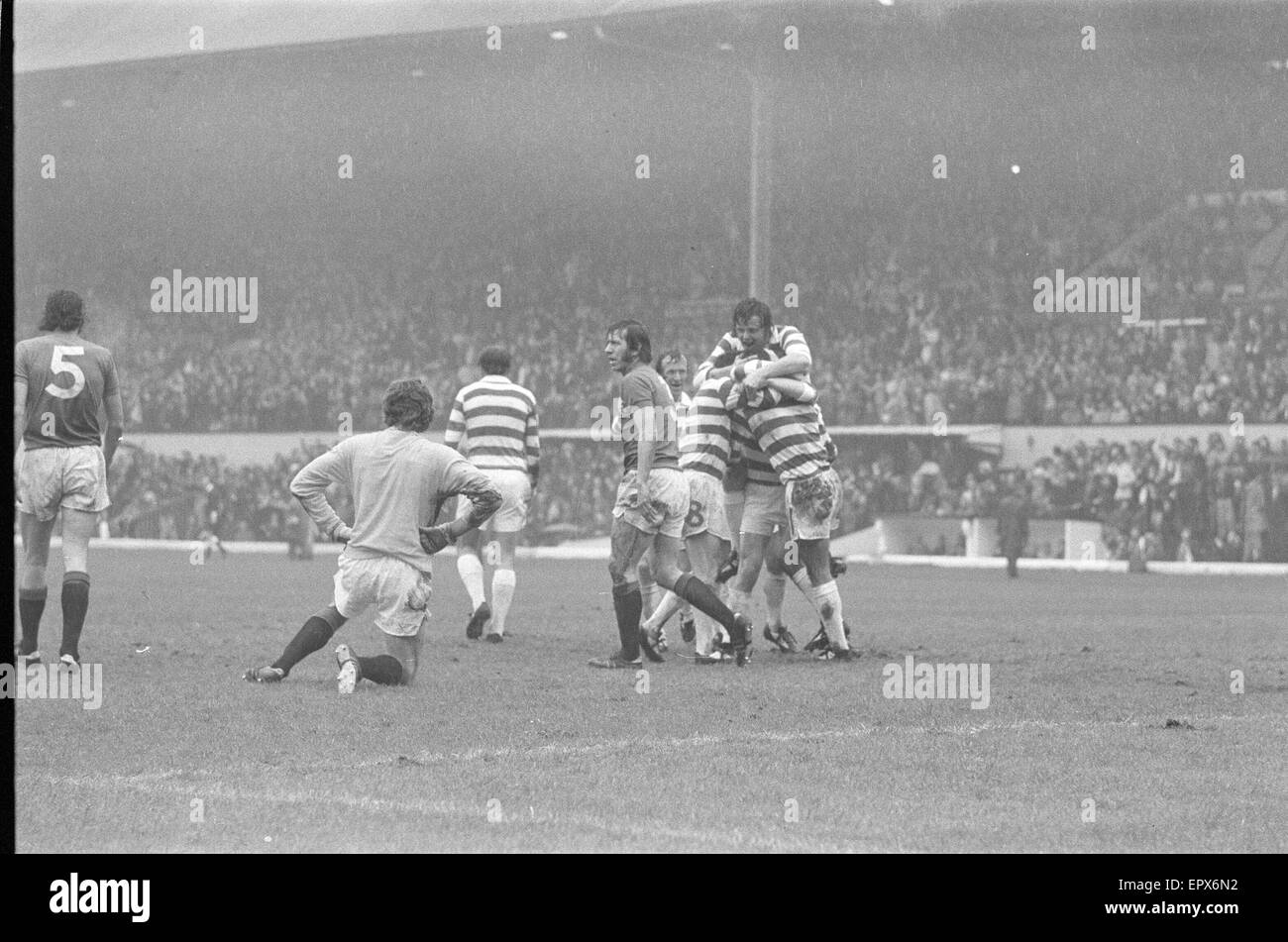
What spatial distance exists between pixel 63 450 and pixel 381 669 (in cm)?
230

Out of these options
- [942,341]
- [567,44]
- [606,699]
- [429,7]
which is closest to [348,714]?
[606,699]

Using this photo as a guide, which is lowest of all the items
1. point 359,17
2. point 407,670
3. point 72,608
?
point 407,670

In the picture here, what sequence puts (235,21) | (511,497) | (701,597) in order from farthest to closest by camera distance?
(235,21) < (511,497) < (701,597)

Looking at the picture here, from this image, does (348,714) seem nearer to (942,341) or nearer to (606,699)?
(606,699)

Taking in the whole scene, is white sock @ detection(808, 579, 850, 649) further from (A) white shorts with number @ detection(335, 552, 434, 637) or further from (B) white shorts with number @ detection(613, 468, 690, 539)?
(A) white shorts with number @ detection(335, 552, 434, 637)

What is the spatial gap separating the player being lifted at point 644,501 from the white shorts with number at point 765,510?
822mm

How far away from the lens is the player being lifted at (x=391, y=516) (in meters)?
8.79

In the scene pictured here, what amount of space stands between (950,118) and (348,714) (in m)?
24.9

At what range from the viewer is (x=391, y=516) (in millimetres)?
8836

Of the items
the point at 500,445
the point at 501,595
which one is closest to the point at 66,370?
the point at 500,445

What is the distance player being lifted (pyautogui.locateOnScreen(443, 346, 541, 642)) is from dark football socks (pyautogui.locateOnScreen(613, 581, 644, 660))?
2.39 metres

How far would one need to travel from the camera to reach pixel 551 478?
30531mm

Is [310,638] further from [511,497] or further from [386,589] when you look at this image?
[511,497]

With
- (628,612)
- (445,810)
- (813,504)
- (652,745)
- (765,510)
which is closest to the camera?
(445,810)
